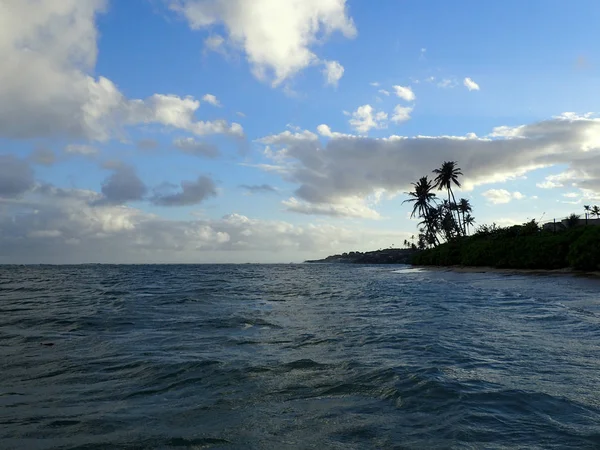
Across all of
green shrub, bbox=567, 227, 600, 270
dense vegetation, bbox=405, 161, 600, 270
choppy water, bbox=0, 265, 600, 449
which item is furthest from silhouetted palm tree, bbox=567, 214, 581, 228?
choppy water, bbox=0, 265, 600, 449

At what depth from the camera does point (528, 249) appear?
4131 cm

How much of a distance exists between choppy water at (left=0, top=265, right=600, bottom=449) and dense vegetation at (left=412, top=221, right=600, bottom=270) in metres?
19.8

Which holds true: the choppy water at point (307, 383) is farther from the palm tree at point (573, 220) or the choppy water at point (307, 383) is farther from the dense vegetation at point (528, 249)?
the palm tree at point (573, 220)

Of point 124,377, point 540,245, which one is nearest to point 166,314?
point 124,377

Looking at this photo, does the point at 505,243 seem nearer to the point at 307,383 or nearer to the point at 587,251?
the point at 587,251


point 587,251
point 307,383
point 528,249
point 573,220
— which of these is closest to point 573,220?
point 573,220

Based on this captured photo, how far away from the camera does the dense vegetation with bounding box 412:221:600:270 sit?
31.4 m

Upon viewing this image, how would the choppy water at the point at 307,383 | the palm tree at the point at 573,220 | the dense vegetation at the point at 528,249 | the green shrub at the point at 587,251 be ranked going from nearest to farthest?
the choppy water at the point at 307,383 < the green shrub at the point at 587,251 < the dense vegetation at the point at 528,249 < the palm tree at the point at 573,220

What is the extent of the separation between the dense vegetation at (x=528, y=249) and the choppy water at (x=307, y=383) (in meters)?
19.8

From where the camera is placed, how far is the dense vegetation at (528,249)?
3142cm

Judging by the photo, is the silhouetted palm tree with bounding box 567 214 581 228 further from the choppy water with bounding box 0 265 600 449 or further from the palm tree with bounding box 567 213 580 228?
the choppy water with bounding box 0 265 600 449

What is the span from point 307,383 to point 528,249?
39.4 m

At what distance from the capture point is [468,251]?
183 ft

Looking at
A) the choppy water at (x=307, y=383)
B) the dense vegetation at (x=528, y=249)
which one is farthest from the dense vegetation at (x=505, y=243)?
the choppy water at (x=307, y=383)
